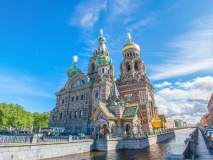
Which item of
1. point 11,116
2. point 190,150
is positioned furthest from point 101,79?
point 11,116

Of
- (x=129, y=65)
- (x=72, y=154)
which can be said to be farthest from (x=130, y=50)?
(x=72, y=154)

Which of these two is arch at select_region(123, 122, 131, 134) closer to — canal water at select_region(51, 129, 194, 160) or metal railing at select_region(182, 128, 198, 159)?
canal water at select_region(51, 129, 194, 160)

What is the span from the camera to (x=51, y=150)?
16.3m

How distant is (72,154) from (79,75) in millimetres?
25575

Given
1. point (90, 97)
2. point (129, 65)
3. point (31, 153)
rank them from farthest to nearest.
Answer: point (129, 65) < point (90, 97) < point (31, 153)

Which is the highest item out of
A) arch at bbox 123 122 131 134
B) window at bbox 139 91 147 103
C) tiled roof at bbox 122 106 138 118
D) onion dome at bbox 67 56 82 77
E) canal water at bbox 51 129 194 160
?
onion dome at bbox 67 56 82 77

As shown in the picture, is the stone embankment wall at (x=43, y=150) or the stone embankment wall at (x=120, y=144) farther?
the stone embankment wall at (x=120, y=144)

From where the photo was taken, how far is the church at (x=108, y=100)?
27047 millimetres

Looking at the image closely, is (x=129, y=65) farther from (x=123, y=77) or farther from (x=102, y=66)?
(x=102, y=66)

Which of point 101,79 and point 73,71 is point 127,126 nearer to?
point 101,79

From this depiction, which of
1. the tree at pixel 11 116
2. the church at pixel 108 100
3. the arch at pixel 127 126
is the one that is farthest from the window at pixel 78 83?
the tree at pixel 11 116

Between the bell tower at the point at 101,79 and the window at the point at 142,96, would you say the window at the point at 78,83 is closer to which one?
the bell tower at the point at 101,79

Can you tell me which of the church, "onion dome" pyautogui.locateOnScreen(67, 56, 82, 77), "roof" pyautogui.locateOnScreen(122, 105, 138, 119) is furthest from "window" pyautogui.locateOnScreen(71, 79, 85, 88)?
"roof" pyautogui.locateOnScreen(122, 105, 138, 119)

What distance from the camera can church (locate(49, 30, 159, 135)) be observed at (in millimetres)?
27047
